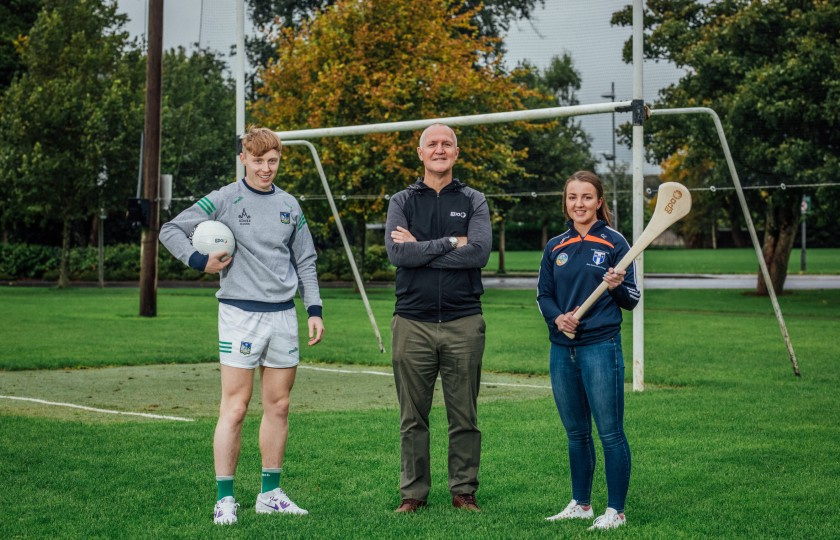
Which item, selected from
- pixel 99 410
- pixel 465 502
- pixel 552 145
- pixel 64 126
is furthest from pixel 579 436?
pixel 64 126

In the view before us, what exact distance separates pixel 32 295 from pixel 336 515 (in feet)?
84.9

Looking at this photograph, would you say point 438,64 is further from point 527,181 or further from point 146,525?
point 146,525

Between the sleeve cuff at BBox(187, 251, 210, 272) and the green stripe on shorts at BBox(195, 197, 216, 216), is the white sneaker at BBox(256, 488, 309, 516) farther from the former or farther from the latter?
the green stripe on shorts at BBox(195, 197, 216, 216)

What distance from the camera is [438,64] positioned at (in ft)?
91.4

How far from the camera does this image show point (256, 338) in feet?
17.4

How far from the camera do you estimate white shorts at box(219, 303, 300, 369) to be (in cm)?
528

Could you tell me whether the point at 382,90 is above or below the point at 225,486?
above

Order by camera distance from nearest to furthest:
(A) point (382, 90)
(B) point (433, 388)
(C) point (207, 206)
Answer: (C) point (207, 206), (B) point (433, 388), (A) point (382, 90)

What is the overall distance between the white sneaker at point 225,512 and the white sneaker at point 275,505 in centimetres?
19

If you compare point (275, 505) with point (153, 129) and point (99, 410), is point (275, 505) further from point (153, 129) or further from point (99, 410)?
point (153, 129)

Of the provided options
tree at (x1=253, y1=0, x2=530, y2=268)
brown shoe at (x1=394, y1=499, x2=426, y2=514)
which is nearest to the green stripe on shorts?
brown shoe at (x1=394, y1=499, x2=426, y2=514)

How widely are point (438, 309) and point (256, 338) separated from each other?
0.94 meters

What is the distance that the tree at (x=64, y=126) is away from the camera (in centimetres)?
3077

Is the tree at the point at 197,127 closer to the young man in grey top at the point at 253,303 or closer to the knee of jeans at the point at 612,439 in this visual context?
the young man in grey top at the point at 253,303
